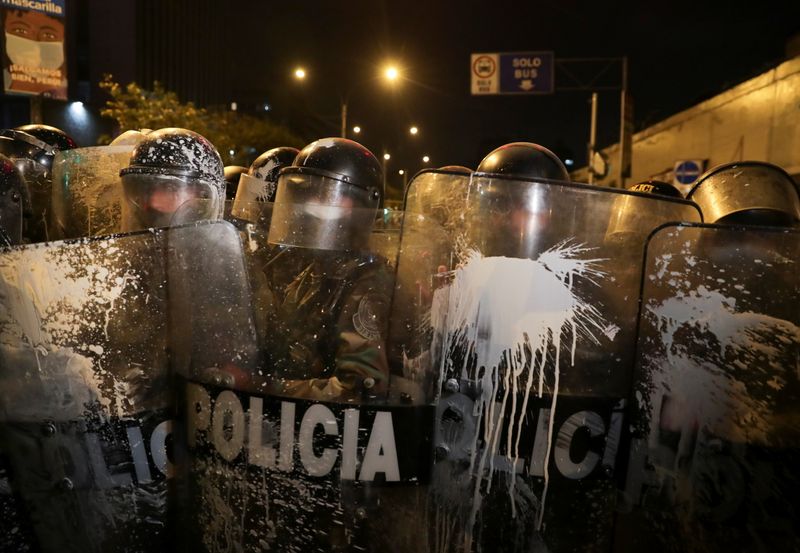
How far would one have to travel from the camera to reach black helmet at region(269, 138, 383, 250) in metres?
2.50

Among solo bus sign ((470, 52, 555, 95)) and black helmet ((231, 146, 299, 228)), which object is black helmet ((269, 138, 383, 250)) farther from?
solo bus sign ((470, 52, 555, 95))

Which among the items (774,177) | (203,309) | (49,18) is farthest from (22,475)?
(49,18)

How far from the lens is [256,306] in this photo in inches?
84.9

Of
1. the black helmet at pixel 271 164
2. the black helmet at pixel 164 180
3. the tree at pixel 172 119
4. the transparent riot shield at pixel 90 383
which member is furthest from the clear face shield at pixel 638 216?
the tree at pixel 172 119

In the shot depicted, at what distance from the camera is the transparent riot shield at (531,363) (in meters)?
1.90

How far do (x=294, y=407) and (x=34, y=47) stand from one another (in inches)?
914

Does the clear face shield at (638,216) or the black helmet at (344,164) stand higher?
the black helmet at (344,164)

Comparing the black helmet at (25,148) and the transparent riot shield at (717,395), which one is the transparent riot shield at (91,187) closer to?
the black helmet at (25,148)

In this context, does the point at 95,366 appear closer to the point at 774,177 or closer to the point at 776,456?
the point at 776,456

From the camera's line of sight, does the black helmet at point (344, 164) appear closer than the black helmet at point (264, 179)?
Yes

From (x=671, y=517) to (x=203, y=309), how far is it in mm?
1695

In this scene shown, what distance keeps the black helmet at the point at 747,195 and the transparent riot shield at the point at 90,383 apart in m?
2.56

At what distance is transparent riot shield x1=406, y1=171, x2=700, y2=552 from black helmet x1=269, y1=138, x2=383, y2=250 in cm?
71

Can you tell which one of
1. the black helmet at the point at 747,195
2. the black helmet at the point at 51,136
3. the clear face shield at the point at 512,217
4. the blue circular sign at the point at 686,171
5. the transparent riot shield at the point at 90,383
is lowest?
the transparent riot shield at the point at 90,383
